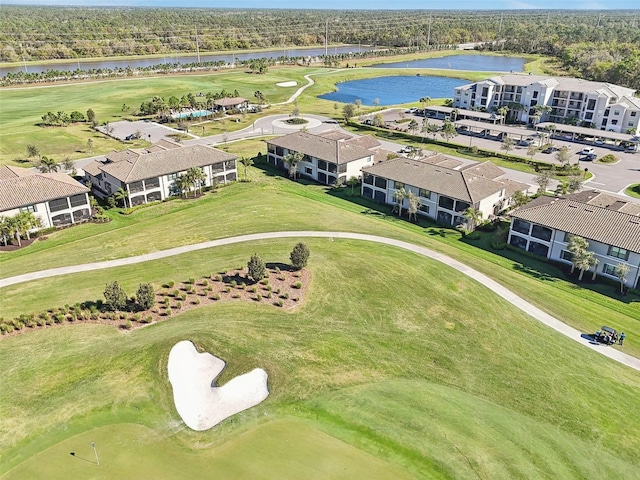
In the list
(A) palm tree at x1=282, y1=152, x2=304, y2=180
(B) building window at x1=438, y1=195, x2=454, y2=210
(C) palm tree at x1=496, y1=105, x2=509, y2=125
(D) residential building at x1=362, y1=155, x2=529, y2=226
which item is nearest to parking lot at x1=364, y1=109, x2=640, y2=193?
(C) palm tree at x1=496, y1=105, x2=509, y2=125

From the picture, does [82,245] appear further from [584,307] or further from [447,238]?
[584,307]

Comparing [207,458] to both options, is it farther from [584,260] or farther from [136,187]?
[136,187]

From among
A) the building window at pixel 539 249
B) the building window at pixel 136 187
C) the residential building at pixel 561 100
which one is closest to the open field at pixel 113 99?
the residential building at pixel 561 100

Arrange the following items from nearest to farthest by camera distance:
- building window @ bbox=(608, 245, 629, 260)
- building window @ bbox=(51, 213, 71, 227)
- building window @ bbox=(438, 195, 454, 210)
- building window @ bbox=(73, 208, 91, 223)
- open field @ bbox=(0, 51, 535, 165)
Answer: building window @ bbox=(608, 245, 629, 260) < building window @ bbox=(51, 213, 71, 227) < building window @ bbox=(73, 208, 91, 223) < building window @ bbox=(438, 195, 454, 210) < open field @ bbox=(0, 51, 535, 165)

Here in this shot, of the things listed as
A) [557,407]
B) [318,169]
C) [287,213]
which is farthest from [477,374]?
[318,169]

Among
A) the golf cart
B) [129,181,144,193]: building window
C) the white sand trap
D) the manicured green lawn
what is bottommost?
the golf cart

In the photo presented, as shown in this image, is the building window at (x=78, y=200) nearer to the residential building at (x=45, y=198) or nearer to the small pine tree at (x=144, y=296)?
the residential building at (x=45, y=198)

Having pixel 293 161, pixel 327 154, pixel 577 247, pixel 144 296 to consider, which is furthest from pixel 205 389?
pixel 293 161

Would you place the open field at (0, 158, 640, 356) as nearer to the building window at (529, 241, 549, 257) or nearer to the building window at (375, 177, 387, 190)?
the building window at (529, 241, 549, 257)
